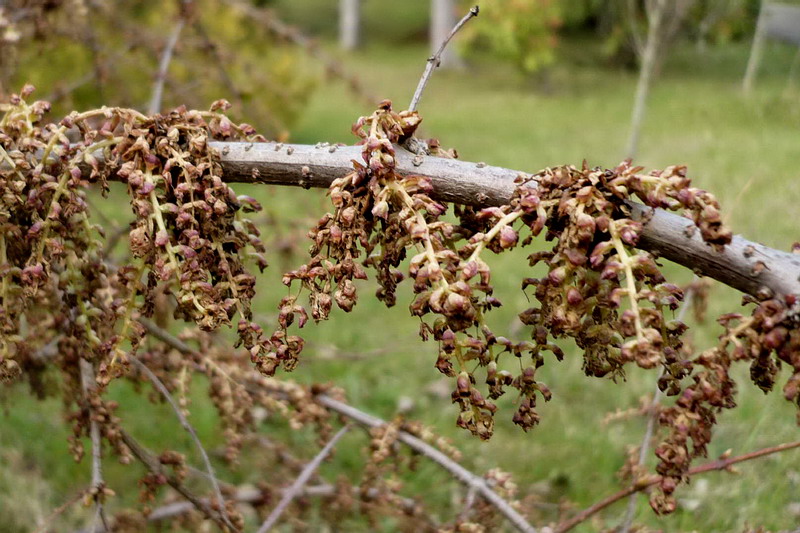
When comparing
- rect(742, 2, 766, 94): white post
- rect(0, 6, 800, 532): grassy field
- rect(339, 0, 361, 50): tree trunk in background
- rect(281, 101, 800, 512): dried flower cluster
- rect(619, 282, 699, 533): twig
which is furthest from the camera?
rect(339, 0, 361, 50): tree trunk in background

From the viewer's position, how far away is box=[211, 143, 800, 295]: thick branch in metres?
0.92

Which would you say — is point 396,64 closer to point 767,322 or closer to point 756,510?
point 756,510

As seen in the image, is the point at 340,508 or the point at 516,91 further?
the point at 516,91

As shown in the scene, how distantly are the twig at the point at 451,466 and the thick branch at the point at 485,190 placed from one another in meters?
0.94

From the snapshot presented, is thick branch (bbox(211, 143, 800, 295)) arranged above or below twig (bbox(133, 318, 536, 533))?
above

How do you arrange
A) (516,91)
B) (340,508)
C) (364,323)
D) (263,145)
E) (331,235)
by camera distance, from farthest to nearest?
(516,91) < (364,323) < (340,508) < (263,145) < (331,235)

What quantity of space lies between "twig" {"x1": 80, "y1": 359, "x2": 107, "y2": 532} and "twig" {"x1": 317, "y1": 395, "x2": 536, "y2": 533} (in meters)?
0.69

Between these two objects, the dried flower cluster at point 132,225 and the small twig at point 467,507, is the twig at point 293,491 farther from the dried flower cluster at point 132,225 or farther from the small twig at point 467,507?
the dried flower cluster at point 132,225

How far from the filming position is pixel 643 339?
2.78 ft

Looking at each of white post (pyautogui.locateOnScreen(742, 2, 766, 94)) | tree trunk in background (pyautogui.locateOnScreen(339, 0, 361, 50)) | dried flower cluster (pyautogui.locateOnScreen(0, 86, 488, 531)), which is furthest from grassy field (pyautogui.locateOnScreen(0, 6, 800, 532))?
tree trunk in background (pyautogui.locateOnScreen(339, 0, 361, 50))

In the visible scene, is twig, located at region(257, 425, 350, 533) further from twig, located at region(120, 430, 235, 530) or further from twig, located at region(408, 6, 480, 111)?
twig, located at region(408, 6, 480, 111)

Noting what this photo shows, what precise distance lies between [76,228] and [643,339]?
0.90 m

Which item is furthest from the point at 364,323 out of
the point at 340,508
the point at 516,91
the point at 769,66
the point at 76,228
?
the point at 516,91

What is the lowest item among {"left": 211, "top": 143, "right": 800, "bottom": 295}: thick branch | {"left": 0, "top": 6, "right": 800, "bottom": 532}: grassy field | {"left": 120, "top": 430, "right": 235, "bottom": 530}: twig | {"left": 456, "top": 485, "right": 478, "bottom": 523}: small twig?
{"left": 0, "top": 6, "right": 800, "bottom": 532}: grassy field
